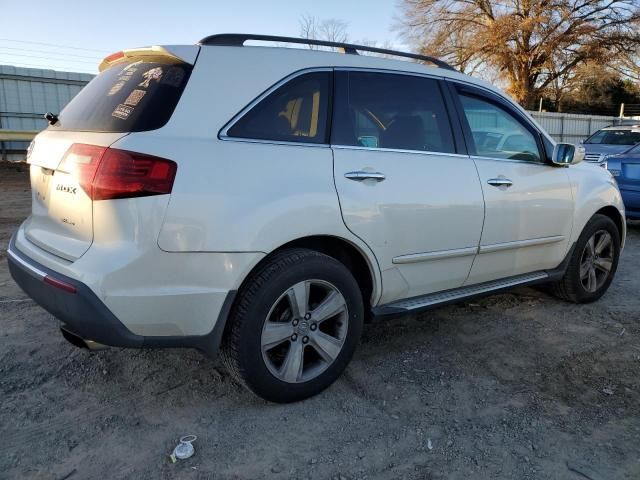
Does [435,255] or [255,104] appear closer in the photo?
[255,104]

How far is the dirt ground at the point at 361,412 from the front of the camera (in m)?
2.43

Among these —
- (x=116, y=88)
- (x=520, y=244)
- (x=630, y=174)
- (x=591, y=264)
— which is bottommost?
(x=591, y=264)

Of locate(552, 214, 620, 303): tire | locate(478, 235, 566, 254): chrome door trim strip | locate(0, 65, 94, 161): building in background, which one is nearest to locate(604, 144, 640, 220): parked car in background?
locate(552, 214, 620, 303): tire

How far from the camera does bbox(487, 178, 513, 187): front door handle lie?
3.57 m

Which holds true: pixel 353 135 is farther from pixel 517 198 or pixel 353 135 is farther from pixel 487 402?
pixel 487 402

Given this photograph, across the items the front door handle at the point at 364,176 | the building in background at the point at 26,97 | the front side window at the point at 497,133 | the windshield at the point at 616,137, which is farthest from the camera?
the building in background at the point at 26,97

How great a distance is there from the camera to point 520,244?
385 centimetres

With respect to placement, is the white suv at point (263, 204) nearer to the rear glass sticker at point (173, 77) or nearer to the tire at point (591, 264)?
the rear glass sticker at point (173, 77)

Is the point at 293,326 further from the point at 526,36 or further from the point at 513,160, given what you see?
the point at 526,36

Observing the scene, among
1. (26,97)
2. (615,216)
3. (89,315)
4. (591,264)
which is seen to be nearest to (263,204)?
(89,315)

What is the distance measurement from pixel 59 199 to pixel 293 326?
1304mm

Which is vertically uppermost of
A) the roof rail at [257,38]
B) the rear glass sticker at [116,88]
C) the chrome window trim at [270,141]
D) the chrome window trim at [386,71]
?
the roof rail at [257,38]

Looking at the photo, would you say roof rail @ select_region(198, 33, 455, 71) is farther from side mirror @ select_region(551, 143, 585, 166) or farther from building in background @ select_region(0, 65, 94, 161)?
building in background @ select_region(0, 65, 94, 161)

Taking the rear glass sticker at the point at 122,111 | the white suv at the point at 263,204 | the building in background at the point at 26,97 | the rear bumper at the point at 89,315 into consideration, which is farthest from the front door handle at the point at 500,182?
the building in background at the point at 26,97
